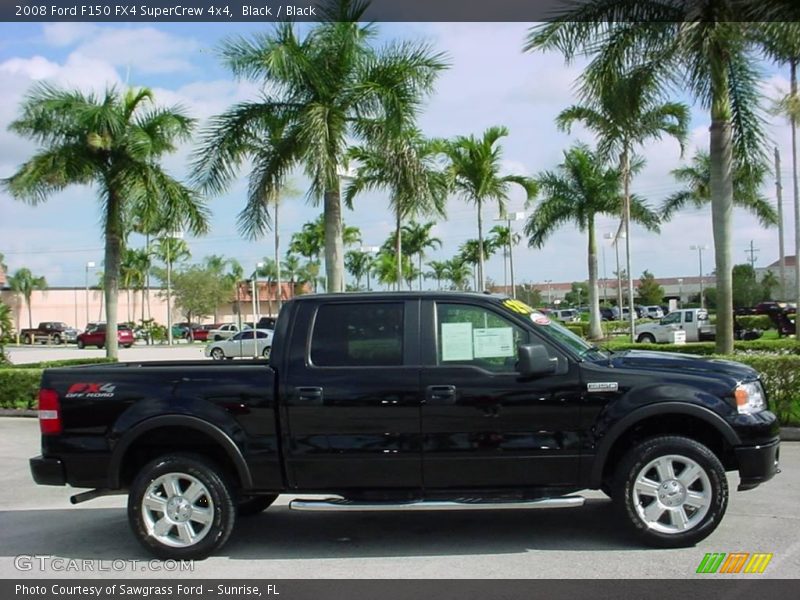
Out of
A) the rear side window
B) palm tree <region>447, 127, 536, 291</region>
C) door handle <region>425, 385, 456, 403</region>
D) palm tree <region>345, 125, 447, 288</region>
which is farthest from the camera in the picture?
palm tree <region>447, 127, 536, 291</region>

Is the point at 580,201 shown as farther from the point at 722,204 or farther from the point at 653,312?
the point at 653,312

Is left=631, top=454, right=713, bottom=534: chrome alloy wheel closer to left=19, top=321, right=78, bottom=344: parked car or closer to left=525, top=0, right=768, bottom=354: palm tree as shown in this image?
left=525, top=0, right=768, bottom=354: palm tree

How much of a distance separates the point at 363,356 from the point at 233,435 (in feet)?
3.71

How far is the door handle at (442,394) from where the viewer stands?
601cm

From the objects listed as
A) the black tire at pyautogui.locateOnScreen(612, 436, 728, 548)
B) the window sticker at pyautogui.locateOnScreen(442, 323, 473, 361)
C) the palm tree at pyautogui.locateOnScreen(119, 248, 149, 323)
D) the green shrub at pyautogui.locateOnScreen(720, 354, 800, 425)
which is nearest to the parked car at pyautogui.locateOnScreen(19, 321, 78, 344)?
the palm tree at pyautogui.locateOnScreen(119, 248, 149, 323)

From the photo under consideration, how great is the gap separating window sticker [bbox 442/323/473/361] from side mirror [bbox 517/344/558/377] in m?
0.42

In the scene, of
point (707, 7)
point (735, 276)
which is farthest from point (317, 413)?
point (735, 276)

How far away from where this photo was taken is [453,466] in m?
6.02

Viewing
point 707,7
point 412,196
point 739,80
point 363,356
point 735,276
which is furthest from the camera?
point 735,276

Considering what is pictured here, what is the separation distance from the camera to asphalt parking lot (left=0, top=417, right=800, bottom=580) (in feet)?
18.9

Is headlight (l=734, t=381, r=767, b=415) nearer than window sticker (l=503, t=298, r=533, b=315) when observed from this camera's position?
Yes

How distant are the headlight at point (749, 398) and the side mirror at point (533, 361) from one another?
139cm

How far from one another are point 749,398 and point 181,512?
14.2 feet
